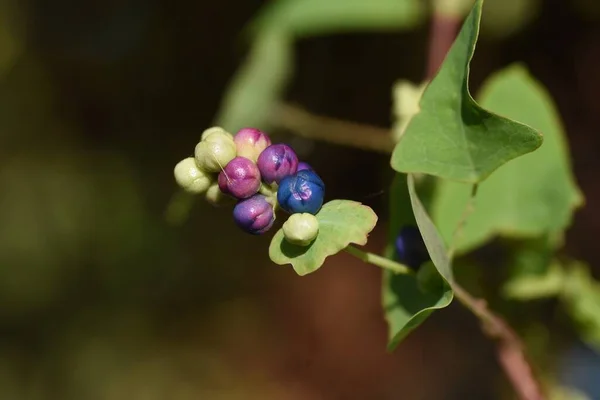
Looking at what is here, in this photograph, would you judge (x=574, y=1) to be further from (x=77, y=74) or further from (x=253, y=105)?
(x=77, y=74)

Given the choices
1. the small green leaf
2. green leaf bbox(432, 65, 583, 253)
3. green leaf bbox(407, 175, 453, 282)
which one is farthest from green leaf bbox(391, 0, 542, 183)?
the small green leaf

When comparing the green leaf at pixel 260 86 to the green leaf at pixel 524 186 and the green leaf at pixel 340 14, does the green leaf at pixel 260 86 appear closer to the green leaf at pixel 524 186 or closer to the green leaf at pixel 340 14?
the green leaf at pixel 340 14

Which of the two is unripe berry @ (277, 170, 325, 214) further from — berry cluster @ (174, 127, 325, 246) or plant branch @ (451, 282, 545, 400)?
plant branch @ (451, 282, 545, 400)

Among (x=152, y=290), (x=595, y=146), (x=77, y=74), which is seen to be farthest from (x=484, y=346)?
(x=77, y=74)

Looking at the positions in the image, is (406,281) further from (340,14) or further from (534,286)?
A: (340,14)

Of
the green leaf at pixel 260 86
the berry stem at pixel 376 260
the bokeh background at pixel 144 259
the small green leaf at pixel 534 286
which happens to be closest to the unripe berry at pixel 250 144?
the berry stem at pixel 376 260

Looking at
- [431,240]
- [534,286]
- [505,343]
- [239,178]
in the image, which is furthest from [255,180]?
[534,286]
